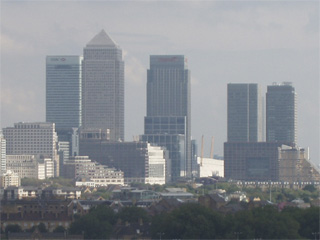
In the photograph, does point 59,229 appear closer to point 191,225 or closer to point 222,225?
point 191,225

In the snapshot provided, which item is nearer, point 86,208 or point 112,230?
point 112,230

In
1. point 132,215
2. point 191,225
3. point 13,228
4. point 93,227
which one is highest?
point 132,215

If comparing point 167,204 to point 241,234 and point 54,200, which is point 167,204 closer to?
point 54,200

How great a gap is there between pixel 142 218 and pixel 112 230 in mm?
9102

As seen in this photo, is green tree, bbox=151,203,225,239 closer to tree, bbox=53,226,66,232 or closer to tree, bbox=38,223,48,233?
tree, bbox=53,226,66,232

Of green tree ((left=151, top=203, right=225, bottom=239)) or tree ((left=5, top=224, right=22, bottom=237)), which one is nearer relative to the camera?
green tree ((left=151, top=203, right=225, bottom=239))

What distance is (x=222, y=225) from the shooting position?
415ft

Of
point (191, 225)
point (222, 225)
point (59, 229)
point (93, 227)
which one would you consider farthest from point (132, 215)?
point (222, 225)

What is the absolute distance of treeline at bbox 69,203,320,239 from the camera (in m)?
121

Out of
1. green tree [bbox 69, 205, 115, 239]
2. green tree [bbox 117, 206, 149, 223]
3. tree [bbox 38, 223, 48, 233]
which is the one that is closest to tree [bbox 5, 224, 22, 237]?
tree [bbox 38, 223, 48, 233]

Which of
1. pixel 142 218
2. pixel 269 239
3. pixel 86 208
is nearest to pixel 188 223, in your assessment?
pixel 269 239

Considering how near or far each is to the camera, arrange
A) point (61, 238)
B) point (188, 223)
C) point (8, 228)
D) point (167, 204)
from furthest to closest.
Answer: point (167, 204) < point (8, 228) < point (61, 238) < point (188, 223)

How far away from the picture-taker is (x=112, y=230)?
140 m

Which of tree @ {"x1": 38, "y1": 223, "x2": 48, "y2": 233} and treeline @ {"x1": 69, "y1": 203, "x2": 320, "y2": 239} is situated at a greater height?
treeline @ {"x1": 69, "y1": 203, "x2": 320, "y2": 239}
